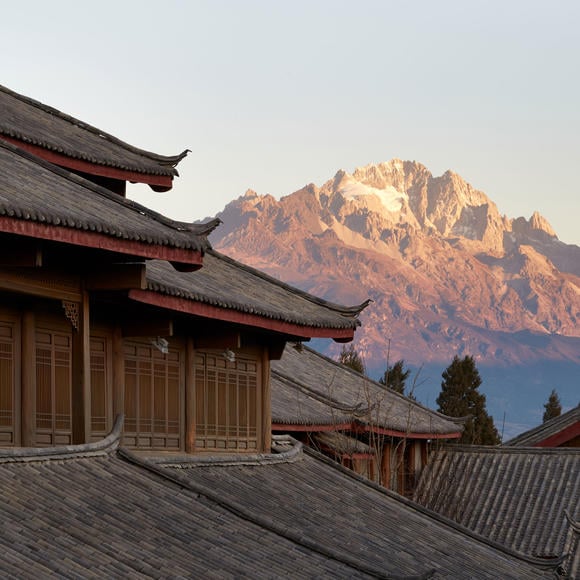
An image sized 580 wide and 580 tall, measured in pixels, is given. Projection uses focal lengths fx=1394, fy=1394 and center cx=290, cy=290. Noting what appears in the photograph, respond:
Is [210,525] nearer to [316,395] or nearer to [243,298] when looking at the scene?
[243,298]

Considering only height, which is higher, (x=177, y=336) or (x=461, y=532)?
(x=177, y=336)

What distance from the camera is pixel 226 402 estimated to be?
1817cm

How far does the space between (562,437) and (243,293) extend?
74.5 ft

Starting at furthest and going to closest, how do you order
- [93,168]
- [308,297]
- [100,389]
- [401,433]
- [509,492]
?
[509,492] → [401,433] → [308,297] → [93,168] → [100,389]

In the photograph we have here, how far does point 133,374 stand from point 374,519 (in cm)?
332

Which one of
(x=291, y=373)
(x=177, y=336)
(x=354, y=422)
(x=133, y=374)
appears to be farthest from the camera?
(x=291, y=373)

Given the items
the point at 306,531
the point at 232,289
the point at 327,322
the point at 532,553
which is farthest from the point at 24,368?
the point at 532,553

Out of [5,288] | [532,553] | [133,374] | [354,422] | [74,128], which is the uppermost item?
[74,128]

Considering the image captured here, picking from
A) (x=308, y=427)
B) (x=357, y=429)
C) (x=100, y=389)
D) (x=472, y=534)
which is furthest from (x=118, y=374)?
(x=357, y=429)

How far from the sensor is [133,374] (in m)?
15.8

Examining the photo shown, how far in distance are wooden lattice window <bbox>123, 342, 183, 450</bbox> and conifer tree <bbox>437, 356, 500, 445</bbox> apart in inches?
1543

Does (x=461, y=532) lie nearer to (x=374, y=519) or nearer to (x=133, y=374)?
(x=374, y=519)

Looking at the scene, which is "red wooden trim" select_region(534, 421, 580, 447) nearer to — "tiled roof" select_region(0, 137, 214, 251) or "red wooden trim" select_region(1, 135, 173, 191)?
"red wooden trim" select_region(1, 135, 173, 191)

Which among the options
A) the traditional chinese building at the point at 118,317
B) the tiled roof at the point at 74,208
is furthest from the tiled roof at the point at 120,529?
the tiled roof at the point at 74,208
